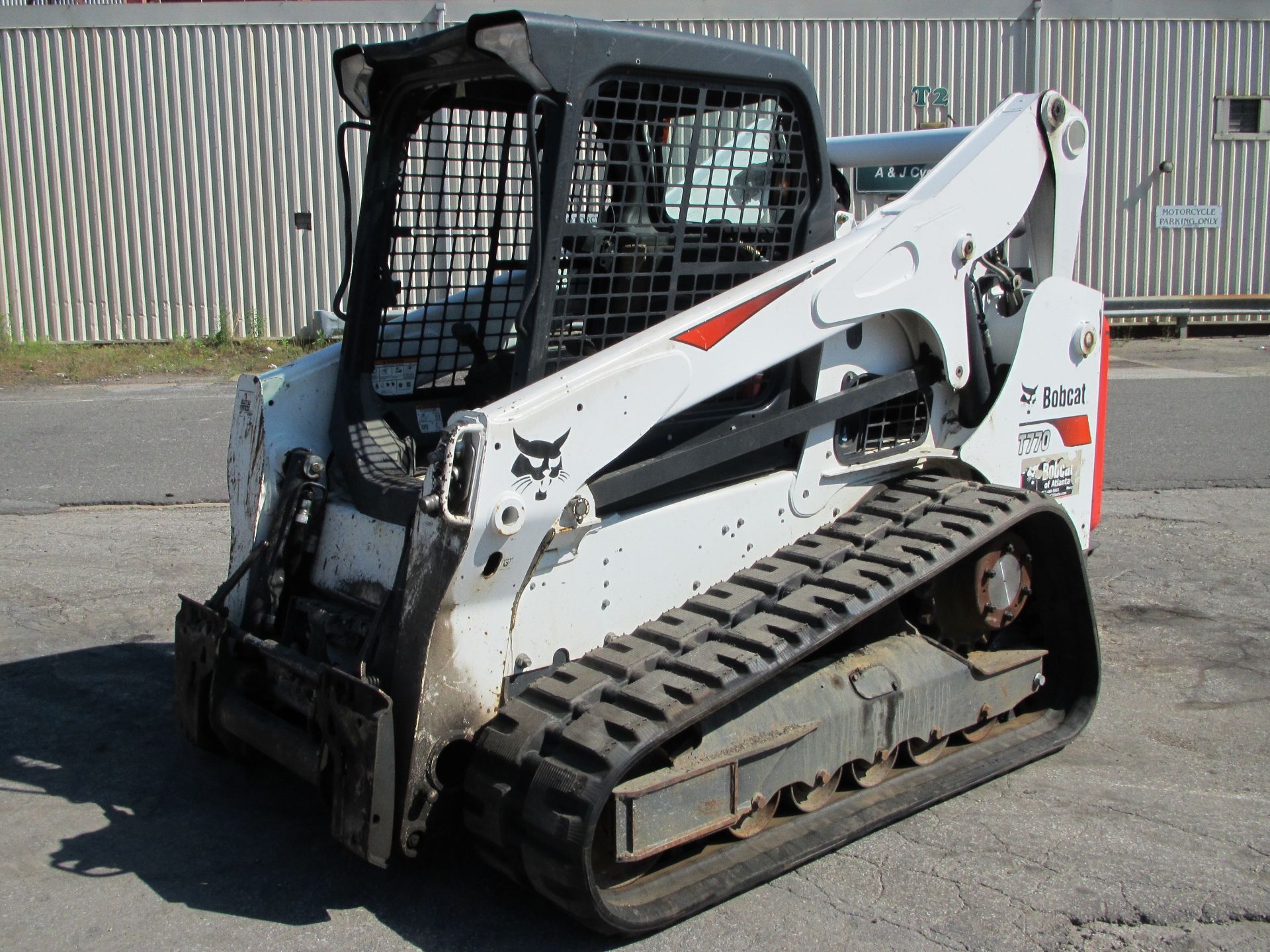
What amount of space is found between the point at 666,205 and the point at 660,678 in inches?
56.9

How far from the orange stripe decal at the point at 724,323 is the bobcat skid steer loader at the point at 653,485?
14 millimetres

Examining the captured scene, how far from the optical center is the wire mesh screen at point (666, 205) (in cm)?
376

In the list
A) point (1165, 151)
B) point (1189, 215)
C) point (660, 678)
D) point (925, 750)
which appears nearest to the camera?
point (660, 678)

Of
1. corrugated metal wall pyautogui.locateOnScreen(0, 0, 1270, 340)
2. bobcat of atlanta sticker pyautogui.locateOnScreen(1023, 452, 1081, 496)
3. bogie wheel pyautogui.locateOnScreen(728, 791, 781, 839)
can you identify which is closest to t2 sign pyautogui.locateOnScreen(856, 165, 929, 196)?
bobcat of atlanta sticker pyautogui.locateOnScreen(1023, 452, 1081, 496)

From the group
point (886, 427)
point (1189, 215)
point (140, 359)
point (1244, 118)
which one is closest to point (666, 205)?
point (886, 427)

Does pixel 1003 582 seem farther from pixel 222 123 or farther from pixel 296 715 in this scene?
pixel 222 123

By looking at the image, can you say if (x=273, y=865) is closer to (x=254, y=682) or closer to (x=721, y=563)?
Answer: (x=254, y=682)

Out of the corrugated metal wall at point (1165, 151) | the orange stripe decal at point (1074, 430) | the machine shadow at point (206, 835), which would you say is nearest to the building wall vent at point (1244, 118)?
the corrugated metal wall at point (1165, 151)

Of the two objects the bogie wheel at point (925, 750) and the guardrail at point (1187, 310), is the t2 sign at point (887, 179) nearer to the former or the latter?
the bogie wheel at point (925, 750)

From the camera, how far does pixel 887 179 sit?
6461 mm

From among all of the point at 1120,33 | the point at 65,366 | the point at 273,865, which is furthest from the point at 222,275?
the point at 273,865

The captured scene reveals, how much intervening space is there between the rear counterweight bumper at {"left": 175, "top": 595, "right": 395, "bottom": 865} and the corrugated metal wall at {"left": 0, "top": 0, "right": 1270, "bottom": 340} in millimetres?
12184

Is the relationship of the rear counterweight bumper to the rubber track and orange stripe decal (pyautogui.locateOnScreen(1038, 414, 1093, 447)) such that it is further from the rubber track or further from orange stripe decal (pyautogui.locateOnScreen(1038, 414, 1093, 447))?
orange stripe decal (pyautogui.locateOnScreen(1038, 414, 1093, 447))

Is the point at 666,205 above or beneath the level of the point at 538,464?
above
